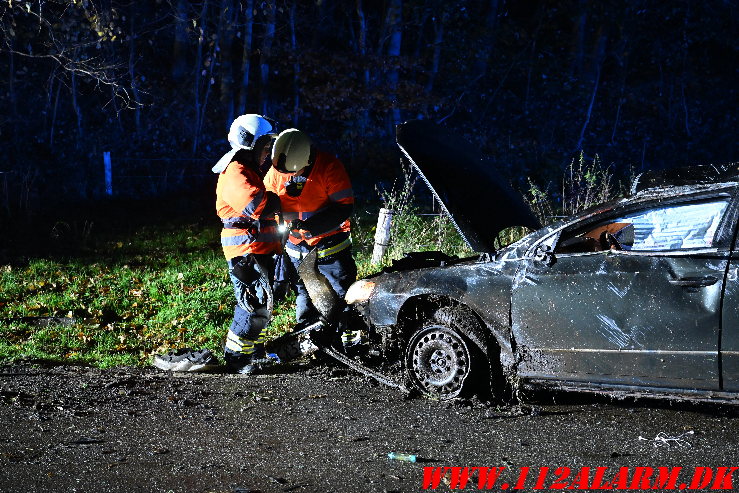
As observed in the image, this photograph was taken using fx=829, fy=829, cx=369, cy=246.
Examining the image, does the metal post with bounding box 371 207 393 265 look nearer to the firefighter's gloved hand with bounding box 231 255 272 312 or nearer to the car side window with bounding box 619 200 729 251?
the firefighter's gloved hand with bounding box 231 255 272 312

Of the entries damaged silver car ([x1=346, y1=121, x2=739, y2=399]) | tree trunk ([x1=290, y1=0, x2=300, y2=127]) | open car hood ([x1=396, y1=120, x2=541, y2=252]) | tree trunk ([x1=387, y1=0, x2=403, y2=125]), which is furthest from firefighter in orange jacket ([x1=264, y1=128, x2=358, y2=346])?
tree trunk ([x1=387, y1=0, x2=403, y2=125])

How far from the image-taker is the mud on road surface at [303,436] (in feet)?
14.0

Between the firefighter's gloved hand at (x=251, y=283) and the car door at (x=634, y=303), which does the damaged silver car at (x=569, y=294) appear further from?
the firefighter's gloved hand at (x=251, y=283)

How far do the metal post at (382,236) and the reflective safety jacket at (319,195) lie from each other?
3203mm

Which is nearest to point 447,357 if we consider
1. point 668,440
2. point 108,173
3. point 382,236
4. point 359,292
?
point 359,292

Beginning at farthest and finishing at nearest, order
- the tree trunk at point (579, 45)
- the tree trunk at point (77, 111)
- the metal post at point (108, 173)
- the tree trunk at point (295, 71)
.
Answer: the tree trunk at point (579, 45), the tree trunk at point (295, 71), the tree trunk at point (77, 111), the metal post at point (108, 173)

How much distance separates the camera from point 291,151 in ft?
21.7

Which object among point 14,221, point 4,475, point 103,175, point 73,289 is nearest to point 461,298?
point 4,475

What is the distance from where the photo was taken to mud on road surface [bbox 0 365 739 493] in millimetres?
4281

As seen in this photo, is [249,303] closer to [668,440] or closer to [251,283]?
[251,283]

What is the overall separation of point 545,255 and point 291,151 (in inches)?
91.5

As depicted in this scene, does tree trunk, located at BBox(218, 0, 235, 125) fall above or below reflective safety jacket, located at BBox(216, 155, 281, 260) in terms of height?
above

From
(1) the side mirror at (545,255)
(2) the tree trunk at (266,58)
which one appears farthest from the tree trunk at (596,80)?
(1) the side mirror at (545,255)

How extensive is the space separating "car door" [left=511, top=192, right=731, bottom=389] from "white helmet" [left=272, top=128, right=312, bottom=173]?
2.17m
